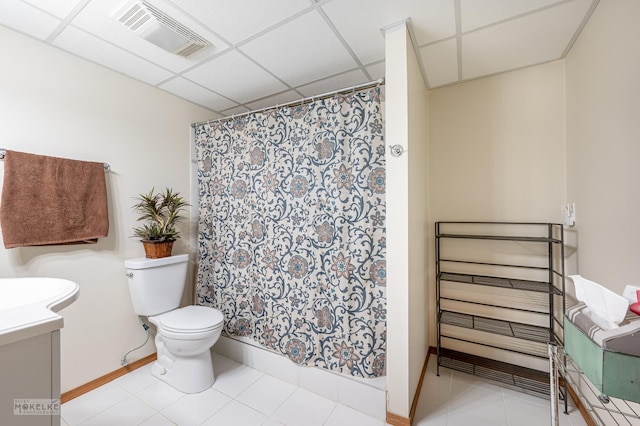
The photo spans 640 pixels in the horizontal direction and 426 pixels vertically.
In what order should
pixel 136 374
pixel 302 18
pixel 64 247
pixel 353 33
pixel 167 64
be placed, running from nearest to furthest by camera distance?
pixel 302 18 → pixel 353 33 → pixel 64 247 → pixel 167 64 → pixel 136 374

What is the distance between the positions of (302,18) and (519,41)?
1282 mm

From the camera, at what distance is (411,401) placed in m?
1.50

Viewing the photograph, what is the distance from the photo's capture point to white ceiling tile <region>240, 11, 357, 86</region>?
4.67 ft

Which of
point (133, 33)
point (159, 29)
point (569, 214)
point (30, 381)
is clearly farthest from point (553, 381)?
point (133, 33)

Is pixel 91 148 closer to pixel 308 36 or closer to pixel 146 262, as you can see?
pixel 146 262

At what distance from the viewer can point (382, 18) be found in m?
1.35

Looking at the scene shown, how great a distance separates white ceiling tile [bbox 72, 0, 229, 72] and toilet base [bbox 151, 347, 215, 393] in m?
1.98

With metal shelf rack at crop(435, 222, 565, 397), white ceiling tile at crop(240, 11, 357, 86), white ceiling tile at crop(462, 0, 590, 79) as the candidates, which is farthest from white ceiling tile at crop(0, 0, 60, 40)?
metal shelf rack at crop(435, 222, 565, 397)

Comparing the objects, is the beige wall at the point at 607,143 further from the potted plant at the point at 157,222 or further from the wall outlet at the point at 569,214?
the potted plant at the point at 157,222

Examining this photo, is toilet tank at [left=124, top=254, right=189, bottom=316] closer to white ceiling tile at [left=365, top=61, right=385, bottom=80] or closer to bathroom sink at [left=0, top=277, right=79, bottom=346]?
bathroom sink at [left=0, top=277, right=79, bottom=346]

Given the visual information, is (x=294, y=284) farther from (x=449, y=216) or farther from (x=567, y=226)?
(x=567, y=226)

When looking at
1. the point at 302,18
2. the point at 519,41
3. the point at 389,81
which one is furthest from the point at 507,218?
the point at 302,18

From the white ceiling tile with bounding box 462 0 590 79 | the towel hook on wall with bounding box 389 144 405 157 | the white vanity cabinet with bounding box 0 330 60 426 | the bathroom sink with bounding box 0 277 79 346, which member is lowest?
the white vanity cabinet with bounding box 0 330 60 426

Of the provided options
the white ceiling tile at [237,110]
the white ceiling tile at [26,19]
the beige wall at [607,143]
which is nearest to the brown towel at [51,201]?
the white ceiling tile at [26,19]
